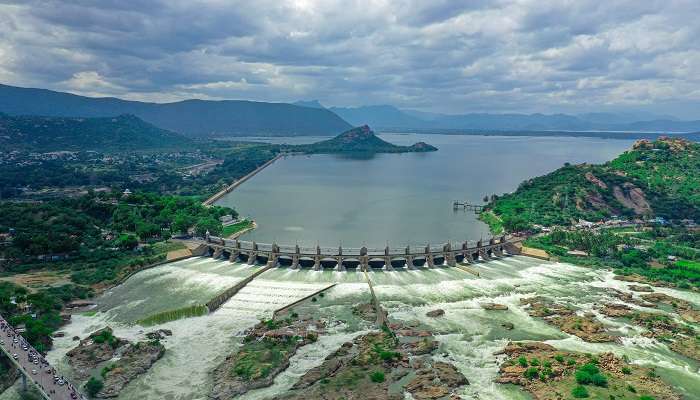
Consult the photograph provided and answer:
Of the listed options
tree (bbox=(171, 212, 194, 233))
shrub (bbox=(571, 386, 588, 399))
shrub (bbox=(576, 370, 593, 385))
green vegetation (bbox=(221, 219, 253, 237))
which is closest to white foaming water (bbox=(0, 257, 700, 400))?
shrub (bbox=(571, 386, 588, 399))

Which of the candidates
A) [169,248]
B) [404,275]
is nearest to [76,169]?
[169,248]

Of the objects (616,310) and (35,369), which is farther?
(616,310)

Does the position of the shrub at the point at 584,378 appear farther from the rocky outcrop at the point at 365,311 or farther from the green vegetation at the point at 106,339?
the green vegetation at the point at 106,339

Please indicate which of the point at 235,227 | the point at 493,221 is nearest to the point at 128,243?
the point at 235,227

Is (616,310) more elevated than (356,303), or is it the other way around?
(616,310)

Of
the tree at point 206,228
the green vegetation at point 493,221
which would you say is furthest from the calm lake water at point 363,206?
the tree at point 206,228

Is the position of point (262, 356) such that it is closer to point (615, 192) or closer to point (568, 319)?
point (568, 319)
